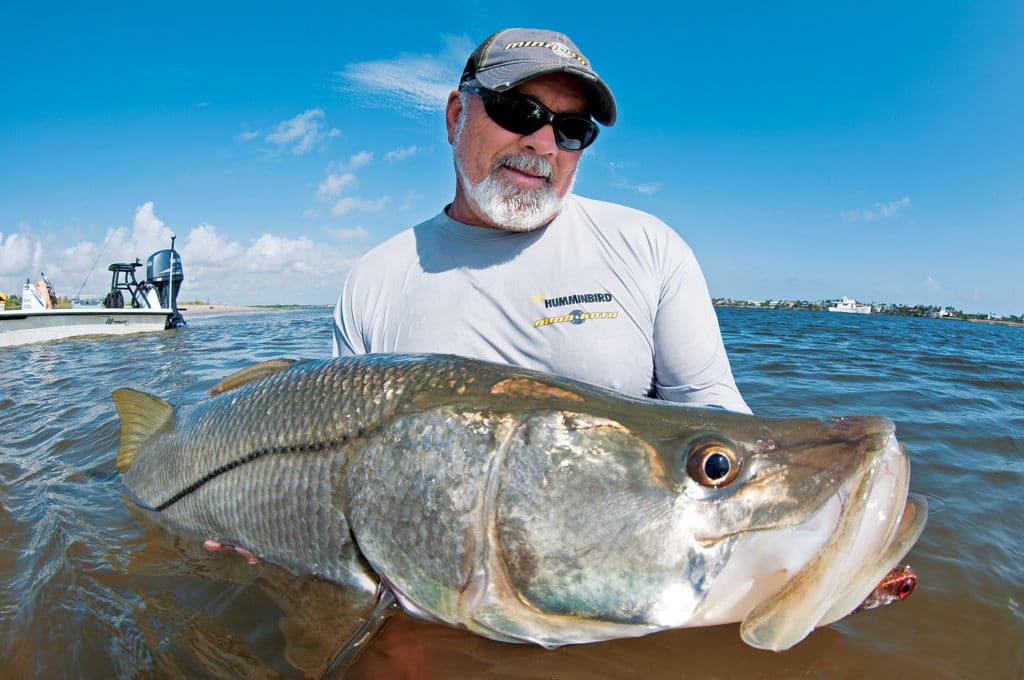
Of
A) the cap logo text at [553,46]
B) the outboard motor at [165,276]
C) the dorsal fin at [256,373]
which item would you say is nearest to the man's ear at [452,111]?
the cap logo text at [553,46]

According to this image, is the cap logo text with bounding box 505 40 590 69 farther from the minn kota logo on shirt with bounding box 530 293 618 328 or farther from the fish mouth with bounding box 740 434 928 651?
the fish mouth with bounding box 740 434 928 651

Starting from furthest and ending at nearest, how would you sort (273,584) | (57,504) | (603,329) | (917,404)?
(917,404), (57,504), (603,329), (273,584)

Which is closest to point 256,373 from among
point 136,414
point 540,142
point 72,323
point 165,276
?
point 136,414

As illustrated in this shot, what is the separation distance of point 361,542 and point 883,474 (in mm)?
1349

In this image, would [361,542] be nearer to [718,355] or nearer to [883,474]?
[883,474]

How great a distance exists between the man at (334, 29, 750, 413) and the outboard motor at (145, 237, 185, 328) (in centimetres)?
1928

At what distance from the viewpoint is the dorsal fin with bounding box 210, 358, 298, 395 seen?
219cm

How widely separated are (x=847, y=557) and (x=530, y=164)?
2037 millimetres

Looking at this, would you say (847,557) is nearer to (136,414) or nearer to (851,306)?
(136,414)

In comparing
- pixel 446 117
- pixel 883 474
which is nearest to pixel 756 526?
pixel 883 474

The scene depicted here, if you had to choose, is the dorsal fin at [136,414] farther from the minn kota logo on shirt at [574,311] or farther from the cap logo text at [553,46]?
the cap logo text at [553,46]

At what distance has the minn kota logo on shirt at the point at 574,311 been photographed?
246 cm

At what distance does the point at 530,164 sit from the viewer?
2.59 meters

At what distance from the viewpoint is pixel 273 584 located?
6.73 feet
